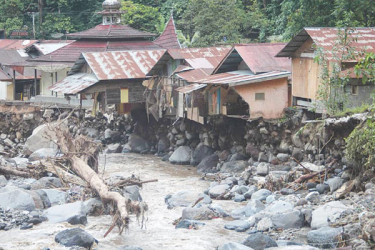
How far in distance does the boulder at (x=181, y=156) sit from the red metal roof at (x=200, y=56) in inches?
133

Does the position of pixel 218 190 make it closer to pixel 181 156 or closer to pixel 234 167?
pixel 234 167

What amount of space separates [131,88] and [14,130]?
788cm

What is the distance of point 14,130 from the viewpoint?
35.8 meters

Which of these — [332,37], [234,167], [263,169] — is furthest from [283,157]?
[332,37]

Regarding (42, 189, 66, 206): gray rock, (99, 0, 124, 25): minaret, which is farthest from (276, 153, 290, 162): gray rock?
(99, 0, 124, 25): minaret

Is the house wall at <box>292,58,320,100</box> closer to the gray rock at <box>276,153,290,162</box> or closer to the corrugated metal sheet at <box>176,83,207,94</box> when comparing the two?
the gray rock at <box>276,153,290,162</box>

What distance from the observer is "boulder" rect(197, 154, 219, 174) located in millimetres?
26281

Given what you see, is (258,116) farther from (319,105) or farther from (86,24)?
(86,24)

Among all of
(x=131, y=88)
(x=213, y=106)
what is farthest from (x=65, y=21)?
(x=213, y=106)

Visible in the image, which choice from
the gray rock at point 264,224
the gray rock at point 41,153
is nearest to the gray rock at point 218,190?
the gray rock at point 264,224

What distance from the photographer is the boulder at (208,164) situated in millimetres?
26281

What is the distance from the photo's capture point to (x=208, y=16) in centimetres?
3925

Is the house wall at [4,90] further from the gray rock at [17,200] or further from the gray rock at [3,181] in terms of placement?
the gray rock at [17,200]

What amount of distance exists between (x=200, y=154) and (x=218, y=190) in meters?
6.78
